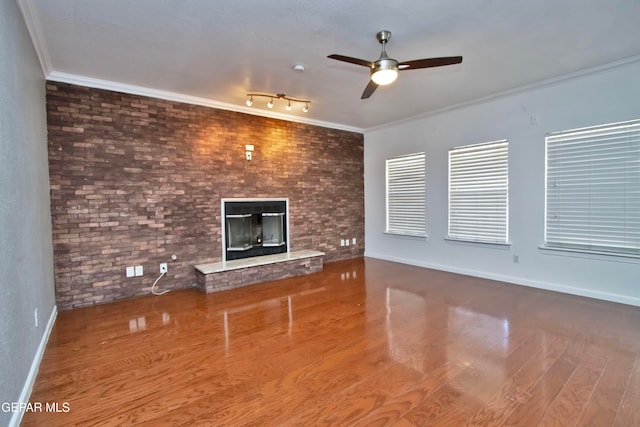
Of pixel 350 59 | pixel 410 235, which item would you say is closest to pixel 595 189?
pixel 410 235

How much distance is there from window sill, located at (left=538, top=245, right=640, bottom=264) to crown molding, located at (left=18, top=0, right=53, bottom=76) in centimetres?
577

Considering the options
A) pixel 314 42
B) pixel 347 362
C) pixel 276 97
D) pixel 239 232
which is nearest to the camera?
pixel 347 362

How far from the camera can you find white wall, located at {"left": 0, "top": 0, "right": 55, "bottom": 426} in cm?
165

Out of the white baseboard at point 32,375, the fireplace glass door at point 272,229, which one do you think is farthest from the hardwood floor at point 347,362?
the fireplace glass door at point 272,229

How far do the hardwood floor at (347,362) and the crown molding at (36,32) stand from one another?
2.68 metres

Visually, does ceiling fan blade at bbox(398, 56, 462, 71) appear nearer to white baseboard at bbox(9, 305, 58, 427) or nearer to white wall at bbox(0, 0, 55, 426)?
white wall at bbox(0, 0, 55, 426)

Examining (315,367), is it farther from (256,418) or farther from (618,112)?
(618,112)

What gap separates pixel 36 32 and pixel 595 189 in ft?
19.4

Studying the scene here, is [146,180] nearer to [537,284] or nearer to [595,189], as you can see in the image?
[537,284]

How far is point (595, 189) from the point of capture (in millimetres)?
3602

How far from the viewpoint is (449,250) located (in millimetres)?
5078

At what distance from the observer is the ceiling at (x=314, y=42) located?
2365mm

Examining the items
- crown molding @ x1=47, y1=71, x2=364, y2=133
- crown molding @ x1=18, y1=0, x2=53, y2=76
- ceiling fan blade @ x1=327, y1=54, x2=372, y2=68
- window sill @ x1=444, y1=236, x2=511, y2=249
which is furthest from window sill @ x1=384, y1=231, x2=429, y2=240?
crown molding @ x1=18, y1=0, x2=53, y2=76

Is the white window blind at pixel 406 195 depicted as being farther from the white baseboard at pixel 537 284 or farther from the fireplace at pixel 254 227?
the fireplace at pixel 254 227
